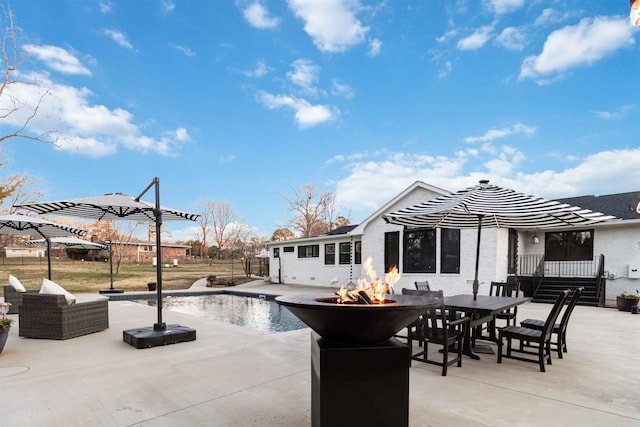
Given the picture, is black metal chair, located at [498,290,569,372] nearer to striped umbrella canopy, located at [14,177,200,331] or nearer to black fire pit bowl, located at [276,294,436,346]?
black fire pit bowl, located at [276,294,436,346]

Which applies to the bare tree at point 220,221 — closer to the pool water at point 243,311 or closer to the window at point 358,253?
the window at point 358,253

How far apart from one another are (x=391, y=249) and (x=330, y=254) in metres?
3.95

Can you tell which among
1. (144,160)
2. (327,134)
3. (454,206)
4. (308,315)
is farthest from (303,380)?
(144,160)

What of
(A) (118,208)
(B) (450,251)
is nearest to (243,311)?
(A) (118,208)

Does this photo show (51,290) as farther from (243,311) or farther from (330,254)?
(330,254)

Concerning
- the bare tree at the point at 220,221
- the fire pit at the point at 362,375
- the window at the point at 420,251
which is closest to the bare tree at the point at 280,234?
the bare tree at the point at 220,221

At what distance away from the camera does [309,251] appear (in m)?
18.1

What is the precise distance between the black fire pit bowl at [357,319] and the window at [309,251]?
1558 cm

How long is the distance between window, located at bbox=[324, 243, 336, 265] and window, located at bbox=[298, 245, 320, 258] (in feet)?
1.96

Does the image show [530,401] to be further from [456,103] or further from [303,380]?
[456,103]

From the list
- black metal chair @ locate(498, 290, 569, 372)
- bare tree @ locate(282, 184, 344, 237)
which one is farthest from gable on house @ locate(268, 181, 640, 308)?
bare tree @ locate(282, 184, 344, 237)

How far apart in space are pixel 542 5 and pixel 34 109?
15797mm

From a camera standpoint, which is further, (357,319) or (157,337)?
(157,337)

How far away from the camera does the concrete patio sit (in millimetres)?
2646
